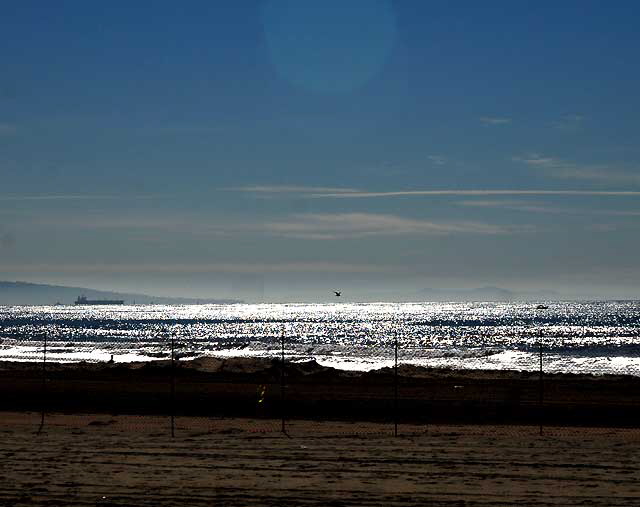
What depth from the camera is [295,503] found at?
487 inches

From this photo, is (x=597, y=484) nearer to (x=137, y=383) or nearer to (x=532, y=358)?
(x=137, y=383)

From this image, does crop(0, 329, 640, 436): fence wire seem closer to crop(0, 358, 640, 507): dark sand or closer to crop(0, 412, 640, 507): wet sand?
crop(0, 358, 640, 507): dark sand

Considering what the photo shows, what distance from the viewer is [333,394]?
3091 cm

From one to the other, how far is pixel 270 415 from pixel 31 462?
11.1 meters

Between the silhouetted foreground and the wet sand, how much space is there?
405 centimetres

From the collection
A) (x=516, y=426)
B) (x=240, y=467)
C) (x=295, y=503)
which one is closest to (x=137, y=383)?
(x=516, y=426)

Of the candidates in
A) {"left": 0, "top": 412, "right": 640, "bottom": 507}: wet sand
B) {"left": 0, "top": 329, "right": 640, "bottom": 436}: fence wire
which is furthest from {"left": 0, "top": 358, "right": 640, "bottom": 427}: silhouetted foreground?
{"left": 0, "top": 412, "right": 640, "bottom": 507}: wet sand

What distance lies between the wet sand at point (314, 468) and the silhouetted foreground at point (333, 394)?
4048 millimetres

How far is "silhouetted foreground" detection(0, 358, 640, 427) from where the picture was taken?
2516 cm

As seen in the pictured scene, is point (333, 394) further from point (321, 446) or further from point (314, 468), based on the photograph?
point (314, 468)

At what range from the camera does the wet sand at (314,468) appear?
12.7m

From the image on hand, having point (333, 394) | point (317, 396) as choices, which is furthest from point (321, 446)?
point (333, 394)

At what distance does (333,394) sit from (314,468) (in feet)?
52.8

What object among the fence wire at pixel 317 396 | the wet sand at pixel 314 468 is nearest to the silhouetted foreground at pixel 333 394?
the fence wire at pixel 317 396
